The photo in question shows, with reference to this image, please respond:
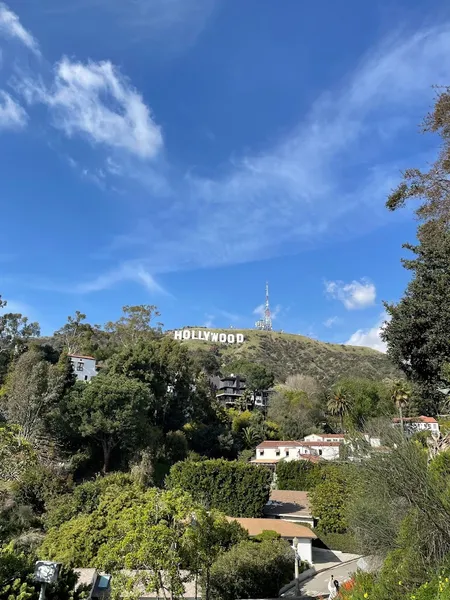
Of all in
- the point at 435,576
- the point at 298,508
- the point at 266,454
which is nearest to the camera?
the point at 435,576

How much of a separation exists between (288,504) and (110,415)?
16041 mm

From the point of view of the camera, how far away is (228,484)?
→ 31.8 metres

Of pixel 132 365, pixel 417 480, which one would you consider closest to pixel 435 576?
pixel 417 480

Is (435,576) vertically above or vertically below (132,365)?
below

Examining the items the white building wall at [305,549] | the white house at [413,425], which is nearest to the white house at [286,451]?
the white house at [413,425]

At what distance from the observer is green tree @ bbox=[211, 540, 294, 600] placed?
17047 mm

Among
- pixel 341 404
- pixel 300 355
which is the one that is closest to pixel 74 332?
pixel 341 404

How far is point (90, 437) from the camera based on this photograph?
38031 mm

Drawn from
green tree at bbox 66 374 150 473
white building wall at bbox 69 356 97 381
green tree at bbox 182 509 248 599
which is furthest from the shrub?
green tree at bbox 182 509 248 599

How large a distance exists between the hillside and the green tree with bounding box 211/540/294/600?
268ft

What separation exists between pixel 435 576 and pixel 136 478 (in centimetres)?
2450

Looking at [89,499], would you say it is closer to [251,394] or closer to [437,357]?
[437,357]

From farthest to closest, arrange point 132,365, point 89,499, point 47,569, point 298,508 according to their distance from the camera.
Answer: point 132,365, point 298,508, point 89,499, point 47,569

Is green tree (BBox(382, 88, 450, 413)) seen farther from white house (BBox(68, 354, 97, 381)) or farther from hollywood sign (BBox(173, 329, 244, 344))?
hollywood sign (BBox(173, 329, 244, 344))
